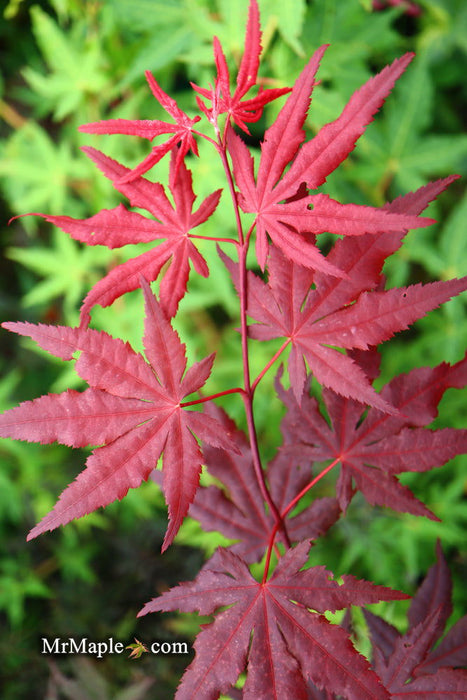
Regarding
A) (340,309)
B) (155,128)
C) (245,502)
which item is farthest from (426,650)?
(155,128)

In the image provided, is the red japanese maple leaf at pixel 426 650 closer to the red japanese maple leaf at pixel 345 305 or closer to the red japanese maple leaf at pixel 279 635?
the red japanese maple leaf at pixel 279 635

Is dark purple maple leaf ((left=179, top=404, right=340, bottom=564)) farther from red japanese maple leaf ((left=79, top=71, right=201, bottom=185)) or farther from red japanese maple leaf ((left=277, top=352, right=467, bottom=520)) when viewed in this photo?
red japanese maple leaf ((left=79, top=71, right=201, bottom=185))

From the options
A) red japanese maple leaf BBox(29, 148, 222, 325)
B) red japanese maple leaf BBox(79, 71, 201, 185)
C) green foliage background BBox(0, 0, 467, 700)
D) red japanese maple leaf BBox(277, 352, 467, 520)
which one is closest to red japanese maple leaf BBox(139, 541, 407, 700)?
red japanese maple leaf BBox(277, 352, 467, 520)

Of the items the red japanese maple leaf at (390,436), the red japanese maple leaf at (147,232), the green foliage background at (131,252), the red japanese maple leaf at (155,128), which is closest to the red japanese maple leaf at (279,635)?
the red japanese maple leaf at (390,436)

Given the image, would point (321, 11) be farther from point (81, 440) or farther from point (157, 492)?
point (157, 492)

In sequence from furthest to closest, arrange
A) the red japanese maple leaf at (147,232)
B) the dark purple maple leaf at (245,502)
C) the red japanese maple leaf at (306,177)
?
the dark purple maple leaf at (245,502) < the red japanese maple leaf at (147,232) < the red japanese maple leaf at (306,177)
